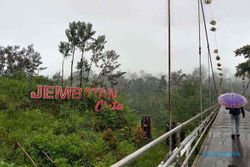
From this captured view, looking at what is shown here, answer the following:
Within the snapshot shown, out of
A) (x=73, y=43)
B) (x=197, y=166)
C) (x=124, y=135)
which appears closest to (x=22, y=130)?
(x=124, y=135)

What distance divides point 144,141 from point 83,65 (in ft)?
70.2

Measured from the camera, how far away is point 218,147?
10.0 m

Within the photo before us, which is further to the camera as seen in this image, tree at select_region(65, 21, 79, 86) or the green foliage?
tree at select_region(65, 21, 79, 86)

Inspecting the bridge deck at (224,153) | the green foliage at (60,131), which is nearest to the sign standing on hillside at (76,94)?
the green foliage at (60,131)

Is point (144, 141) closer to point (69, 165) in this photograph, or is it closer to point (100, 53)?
point (69, 165)

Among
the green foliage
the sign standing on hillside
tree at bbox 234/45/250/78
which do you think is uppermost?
tree at bbox 234/45/250/78

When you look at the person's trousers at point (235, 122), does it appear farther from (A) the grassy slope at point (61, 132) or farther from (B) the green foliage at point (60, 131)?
(B) the green foliage at point (60, 131)

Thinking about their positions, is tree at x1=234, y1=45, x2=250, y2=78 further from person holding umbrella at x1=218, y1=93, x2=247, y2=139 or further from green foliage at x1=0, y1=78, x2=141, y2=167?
person holding umbrella at x1=218, y1=93, x2=247, y2=139

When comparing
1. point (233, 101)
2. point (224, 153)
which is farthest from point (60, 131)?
point (224, 153)

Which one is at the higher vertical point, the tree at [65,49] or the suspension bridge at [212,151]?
the tree at [65,49]

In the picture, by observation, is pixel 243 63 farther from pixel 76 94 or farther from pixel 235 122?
pixel 235 122

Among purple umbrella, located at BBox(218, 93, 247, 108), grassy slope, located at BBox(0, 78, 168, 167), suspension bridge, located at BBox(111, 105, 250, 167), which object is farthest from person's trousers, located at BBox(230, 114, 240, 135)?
grassy slope, located at BBox(0, 78, 168, 167)

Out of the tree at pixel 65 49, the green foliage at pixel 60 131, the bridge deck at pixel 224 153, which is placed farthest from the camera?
the tree at pixel 65 49

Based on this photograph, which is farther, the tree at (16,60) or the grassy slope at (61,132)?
the tree at (16,60)
